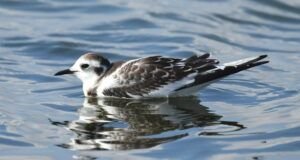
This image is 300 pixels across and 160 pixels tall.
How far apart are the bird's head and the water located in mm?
347

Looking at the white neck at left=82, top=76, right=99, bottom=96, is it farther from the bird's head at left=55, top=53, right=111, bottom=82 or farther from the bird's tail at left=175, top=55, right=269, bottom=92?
the bird's tail at left=175, top=55, right=269, bottom=92

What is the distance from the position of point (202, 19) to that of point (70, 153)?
919cm

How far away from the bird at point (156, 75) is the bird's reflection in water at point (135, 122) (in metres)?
0.16

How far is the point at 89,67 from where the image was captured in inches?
593

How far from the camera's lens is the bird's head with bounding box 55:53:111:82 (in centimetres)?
1501

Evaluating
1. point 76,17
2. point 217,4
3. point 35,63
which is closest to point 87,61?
point 35,63

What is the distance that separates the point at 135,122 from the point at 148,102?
1.22 metres

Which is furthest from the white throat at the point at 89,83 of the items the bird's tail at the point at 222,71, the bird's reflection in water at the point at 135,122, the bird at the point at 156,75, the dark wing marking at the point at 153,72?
the bird's tail at the point at 222,71

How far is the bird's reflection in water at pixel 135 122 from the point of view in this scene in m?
12.5

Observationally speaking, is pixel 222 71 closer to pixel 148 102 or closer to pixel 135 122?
pixel 148 102

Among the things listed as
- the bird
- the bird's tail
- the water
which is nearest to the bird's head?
the bird

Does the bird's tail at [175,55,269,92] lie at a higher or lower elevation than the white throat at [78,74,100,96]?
higher

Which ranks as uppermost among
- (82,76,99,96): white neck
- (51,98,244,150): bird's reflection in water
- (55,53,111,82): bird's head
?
(55,53,111,82): bird's head

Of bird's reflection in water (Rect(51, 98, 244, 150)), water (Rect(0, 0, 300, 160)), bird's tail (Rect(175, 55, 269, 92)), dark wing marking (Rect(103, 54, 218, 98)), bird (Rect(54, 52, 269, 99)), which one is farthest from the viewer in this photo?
dark wing marking (Rect(103, 54, 218, 98))
